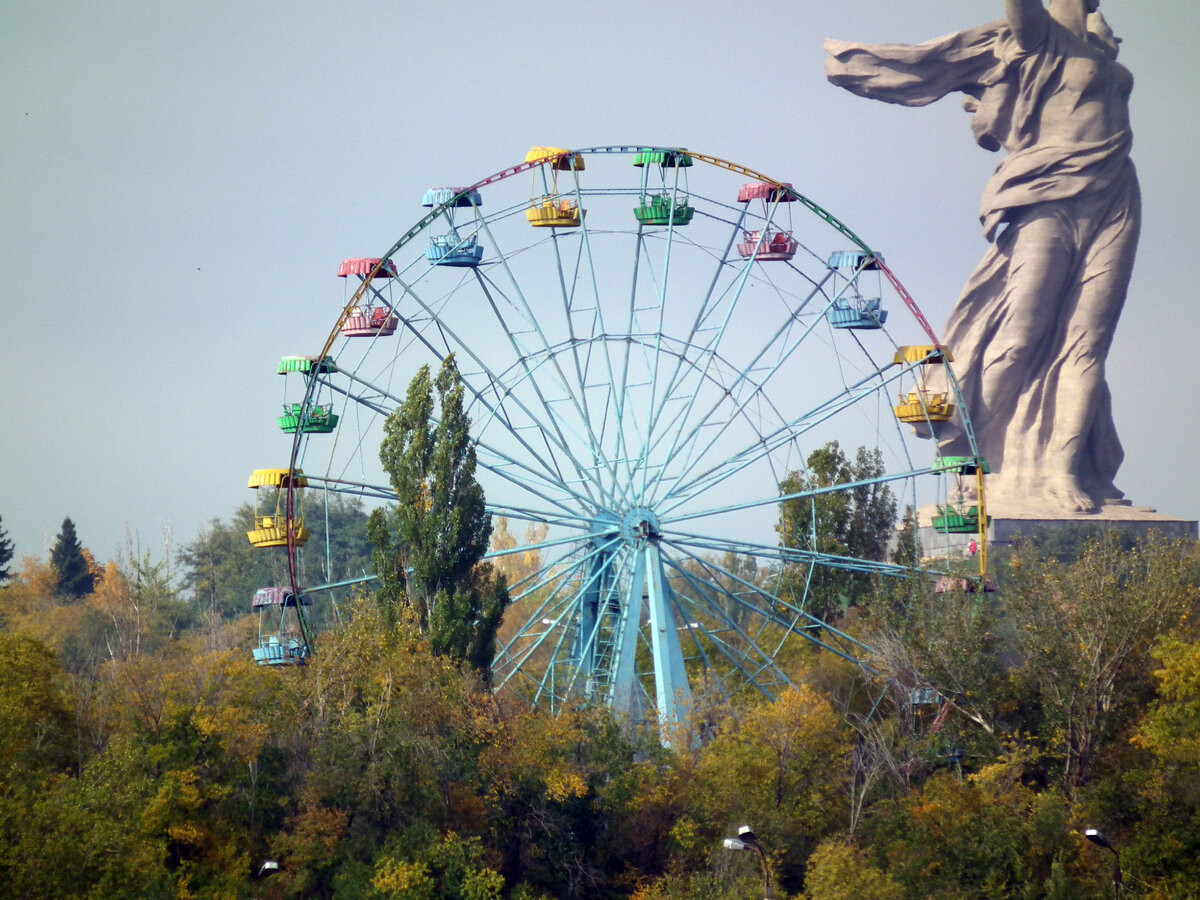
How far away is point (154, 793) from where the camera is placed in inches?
1435

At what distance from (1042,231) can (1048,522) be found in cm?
1603

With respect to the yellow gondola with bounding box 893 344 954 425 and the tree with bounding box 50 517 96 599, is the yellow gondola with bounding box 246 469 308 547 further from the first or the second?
the tree with bounding box 50 517 96 599

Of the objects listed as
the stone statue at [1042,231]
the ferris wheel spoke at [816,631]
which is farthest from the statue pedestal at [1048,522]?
the ferris wheel spoke at [816,631]

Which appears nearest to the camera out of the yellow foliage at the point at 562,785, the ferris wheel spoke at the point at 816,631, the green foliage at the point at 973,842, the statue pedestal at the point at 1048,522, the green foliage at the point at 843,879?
the green foliage at the point at 843,879

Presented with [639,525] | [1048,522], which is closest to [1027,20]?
[1048,522]

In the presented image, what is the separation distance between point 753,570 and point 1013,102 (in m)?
30.7

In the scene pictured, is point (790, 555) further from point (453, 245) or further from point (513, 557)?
point (513, 557)

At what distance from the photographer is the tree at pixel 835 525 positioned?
57781 mm

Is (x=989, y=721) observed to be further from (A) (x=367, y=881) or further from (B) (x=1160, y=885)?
(A) (x=367, y=881)

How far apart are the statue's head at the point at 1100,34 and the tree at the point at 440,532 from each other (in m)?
66.6

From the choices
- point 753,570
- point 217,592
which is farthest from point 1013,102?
point 217,592

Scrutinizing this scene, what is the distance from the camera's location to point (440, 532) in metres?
43.6

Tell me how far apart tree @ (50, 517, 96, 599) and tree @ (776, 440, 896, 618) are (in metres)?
48.9

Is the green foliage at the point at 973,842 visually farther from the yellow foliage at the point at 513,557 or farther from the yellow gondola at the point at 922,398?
the yellow foliage at the point at 513,557
